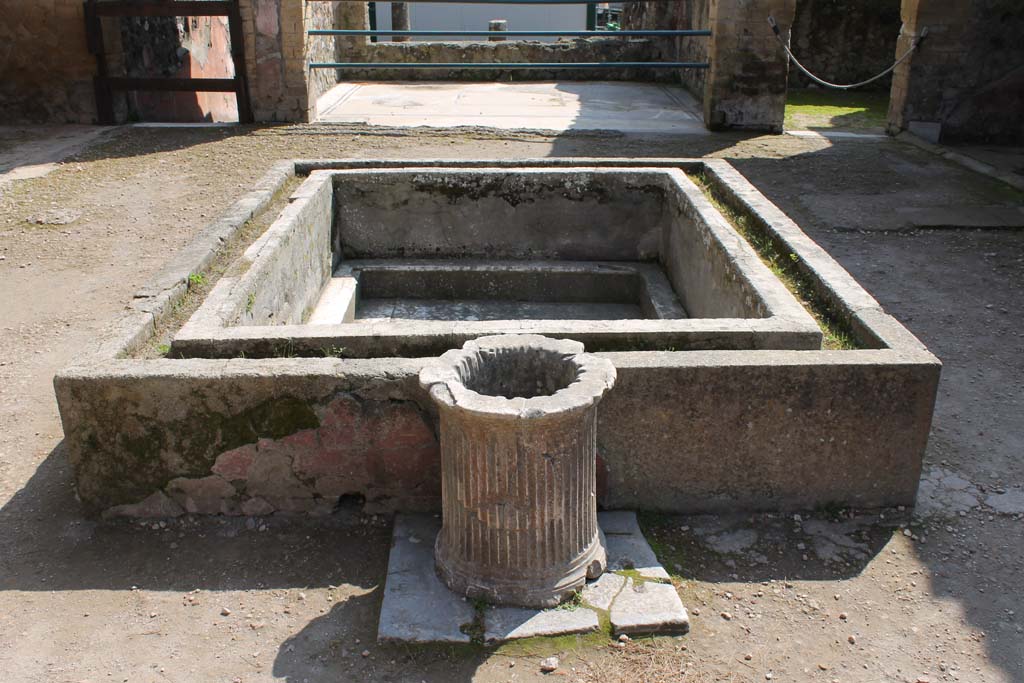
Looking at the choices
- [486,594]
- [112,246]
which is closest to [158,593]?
[486,594]

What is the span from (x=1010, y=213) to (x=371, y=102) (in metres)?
8.40

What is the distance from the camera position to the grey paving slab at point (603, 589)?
3.20m

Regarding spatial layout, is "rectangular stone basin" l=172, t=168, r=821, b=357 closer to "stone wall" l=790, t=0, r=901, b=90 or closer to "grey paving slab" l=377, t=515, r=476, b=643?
"grey paving slab" l=377, t=515, r=476, b=643

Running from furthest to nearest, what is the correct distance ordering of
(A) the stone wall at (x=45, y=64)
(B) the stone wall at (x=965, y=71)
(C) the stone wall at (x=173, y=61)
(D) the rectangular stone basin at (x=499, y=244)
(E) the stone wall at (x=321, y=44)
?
1. (C) the stone wall at (x=173, y=61)
2. (E) the stone wall at (x=321, y=44)
3. (A) the stone wall at (x=45, y=64)
4. (B) the stone wall at (x=965, y=71)
5. (D) the rectangular stone basin at (x=499, y=244)

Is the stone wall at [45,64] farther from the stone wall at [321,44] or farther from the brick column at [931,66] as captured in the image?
the brick column at [931,66]

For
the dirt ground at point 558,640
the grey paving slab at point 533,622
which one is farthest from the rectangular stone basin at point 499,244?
the grey paving slab at point 533,622

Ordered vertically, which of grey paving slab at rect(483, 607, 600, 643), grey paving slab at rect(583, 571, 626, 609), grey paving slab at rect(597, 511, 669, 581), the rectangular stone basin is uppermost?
the rectangular stone basin


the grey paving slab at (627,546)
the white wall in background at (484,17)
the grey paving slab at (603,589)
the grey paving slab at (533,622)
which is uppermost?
the white wall in background at (484,17)

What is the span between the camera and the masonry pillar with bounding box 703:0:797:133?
34.8 feet

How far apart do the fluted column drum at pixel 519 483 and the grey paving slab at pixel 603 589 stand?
0.04 metres

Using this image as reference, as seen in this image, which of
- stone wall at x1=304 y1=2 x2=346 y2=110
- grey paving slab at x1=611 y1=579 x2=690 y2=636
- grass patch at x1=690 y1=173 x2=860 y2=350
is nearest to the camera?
grey paving slab at x1=611 y1=579 x2=690 y2=636

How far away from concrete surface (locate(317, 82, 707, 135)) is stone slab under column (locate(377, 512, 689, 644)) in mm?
8356

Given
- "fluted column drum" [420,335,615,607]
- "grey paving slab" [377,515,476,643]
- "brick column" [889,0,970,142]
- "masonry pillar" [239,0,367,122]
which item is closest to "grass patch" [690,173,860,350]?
"fluted column drum" [420,335,615,607]

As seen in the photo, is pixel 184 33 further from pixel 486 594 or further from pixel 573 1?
pixel 486 594
